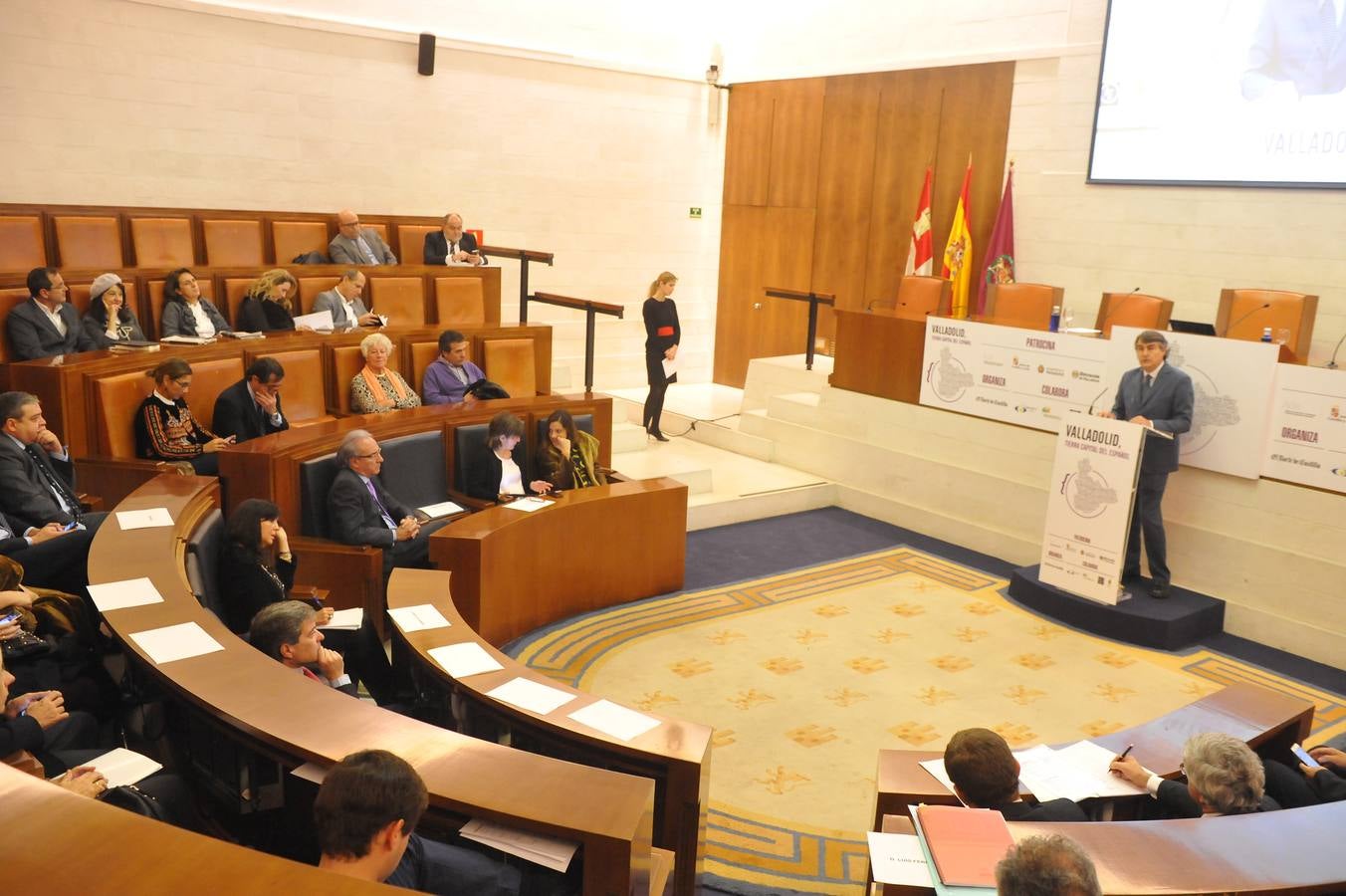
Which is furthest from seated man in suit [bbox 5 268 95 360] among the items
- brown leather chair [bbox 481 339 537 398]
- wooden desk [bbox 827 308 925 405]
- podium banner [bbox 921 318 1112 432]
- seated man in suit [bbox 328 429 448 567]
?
podium banner [bbox 921 318 1112 432]

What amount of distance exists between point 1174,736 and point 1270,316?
4536 mm

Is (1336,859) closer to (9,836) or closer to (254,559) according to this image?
(9,836)

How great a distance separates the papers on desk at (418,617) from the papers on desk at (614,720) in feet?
2.44

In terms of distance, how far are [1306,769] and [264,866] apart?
2892 mm

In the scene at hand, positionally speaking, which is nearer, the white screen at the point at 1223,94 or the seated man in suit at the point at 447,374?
the seated man in suit at the point at 447,374

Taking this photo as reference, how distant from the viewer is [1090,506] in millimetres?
5797

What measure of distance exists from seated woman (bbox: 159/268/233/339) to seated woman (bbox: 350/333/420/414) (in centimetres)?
91

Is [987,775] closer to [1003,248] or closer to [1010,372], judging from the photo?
[1010,372]

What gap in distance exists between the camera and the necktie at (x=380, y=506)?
484cm

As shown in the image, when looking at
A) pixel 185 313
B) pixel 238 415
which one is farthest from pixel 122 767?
pixel 185 313

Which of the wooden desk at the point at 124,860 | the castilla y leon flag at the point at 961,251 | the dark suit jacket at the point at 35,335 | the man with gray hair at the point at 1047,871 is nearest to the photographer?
the wooden desk at the point at 124,860

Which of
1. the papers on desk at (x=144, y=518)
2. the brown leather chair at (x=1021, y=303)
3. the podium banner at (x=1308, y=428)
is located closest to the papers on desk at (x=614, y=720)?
the papers on desk at (x=144, y=518)

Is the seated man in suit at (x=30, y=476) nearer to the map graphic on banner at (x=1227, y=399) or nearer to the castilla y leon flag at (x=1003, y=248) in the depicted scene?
the map graphic on banner at (x=1227, y=399)

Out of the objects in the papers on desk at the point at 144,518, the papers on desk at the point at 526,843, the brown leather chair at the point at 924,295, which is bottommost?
the papers on desk at the point at 526,843
